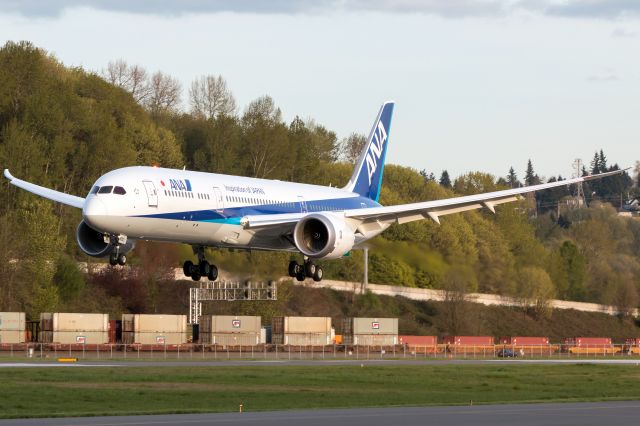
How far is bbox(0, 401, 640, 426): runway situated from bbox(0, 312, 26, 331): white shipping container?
64.1 metres

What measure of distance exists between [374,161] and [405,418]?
1662 inches

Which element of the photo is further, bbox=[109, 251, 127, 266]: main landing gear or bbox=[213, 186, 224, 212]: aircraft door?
bbox=[213, 186, 224, 212]: aircraft door

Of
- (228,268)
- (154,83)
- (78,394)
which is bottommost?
(78,394)

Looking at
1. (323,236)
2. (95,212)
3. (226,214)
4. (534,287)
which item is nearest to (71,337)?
(534,287)

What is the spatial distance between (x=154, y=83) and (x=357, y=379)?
13276 centimetres

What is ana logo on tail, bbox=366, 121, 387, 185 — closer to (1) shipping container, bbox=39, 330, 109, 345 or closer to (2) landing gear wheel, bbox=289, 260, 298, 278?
(2) landing gear wheel, bbox=289, 260, 298, 278

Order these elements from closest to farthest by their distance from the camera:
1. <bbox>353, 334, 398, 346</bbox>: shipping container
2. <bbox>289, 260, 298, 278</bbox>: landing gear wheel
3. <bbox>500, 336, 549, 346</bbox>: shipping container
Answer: <bbox>289, 260, 298, 278</bbox>: landing gear wheel → <bbox>353, 334, 398, 346</bbox>: shipping container → <bbox>500, 336, 549, 346</bbox>: shipping container

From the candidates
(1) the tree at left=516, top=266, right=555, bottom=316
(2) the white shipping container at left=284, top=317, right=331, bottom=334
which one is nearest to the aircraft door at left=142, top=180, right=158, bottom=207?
(1) the tree at left=516, top=266, right=555, bottom=316

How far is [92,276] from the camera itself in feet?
433

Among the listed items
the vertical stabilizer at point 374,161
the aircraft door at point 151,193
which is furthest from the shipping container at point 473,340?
the aircraft door at point 151,193

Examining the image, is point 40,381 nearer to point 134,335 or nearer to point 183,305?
point 134,335

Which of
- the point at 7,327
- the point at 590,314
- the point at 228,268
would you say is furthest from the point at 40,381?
the point at 590,314

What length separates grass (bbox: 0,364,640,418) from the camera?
52.8m

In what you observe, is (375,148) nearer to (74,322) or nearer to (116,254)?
(116,254)
